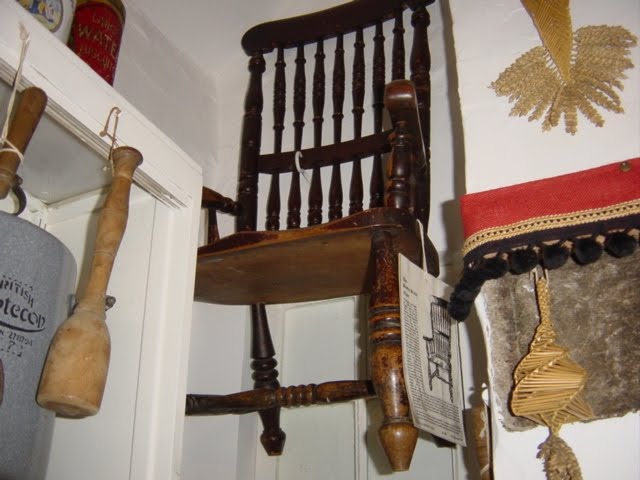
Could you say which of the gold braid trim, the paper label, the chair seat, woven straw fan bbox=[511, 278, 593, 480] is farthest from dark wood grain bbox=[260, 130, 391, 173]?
woven straw fan bbox=[511, 278, 593, 480]

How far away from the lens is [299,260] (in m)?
1.05

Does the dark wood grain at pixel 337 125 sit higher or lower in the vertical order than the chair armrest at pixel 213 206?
higher

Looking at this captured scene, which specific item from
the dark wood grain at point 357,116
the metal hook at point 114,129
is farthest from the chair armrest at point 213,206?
the metal hook at point 114,129

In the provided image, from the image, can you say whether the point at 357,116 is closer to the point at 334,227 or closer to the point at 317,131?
the point at 317,131

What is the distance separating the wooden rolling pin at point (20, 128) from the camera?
0.69 m

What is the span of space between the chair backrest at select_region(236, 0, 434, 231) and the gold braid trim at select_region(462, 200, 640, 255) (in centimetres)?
36

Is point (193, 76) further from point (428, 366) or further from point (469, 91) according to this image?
point (428, 366)

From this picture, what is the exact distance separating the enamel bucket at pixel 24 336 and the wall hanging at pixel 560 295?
1.53 feet

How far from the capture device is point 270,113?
5.27 ft

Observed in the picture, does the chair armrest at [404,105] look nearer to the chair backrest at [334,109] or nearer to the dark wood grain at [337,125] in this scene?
the chair backrest at [334,109]

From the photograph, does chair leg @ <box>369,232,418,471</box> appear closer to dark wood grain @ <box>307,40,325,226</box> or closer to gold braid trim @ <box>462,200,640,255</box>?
gold braid trim @ <box>462,200,640,255</box>

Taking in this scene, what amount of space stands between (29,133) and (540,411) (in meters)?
0.62

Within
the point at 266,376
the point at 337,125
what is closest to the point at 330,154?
the point at 337,125

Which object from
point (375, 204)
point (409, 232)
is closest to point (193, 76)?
point (375, 204)
